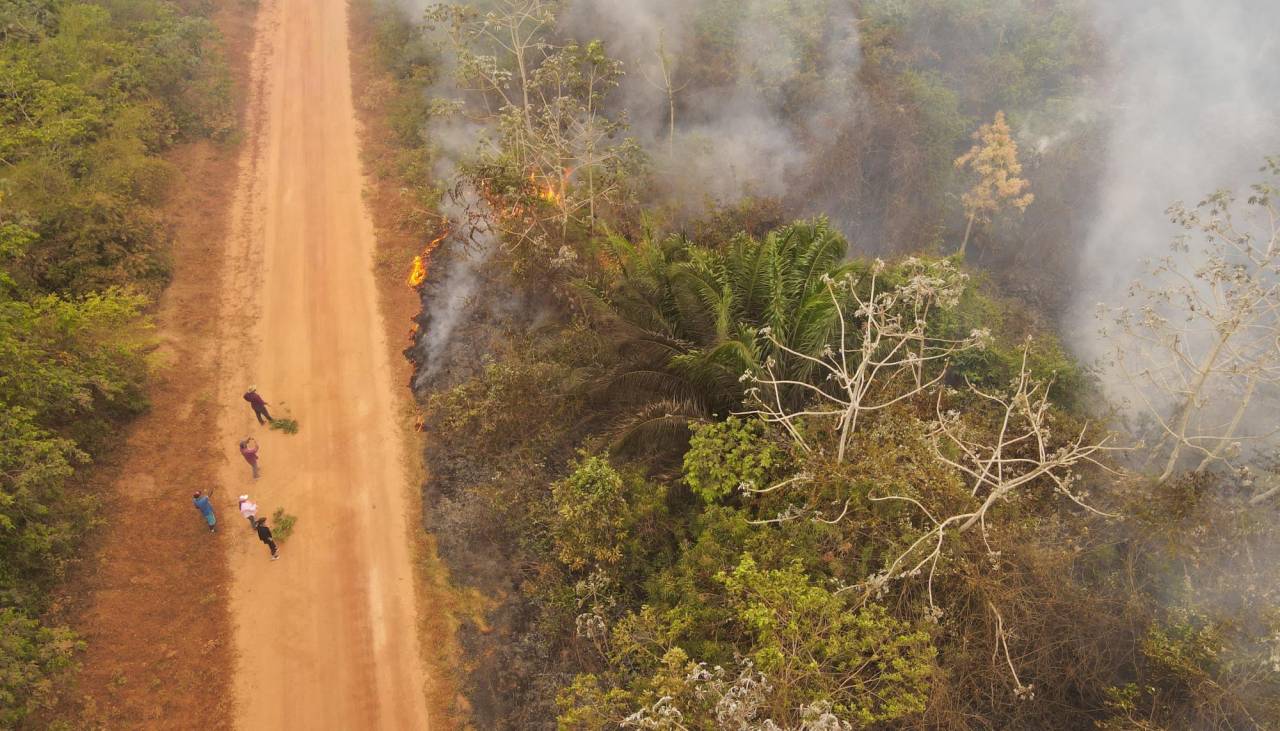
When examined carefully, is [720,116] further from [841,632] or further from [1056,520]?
[841,632]

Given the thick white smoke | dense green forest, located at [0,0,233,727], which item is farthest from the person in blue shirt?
the thick white smoke

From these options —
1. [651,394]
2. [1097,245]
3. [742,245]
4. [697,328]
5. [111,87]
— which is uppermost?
[111,87]

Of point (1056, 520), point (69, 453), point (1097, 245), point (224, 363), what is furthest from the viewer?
point (1097, 245)

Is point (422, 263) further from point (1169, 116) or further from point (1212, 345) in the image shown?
point (1169, 116)

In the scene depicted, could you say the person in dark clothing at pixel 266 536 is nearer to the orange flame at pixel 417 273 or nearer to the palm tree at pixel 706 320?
the palm tree at pixel 706 320

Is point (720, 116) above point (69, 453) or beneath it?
above

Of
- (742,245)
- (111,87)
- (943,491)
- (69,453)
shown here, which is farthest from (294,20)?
(943,491)

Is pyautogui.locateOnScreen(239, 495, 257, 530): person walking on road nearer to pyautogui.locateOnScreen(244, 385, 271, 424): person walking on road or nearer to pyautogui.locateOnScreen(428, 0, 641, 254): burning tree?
pyautogui.locateOnScreen(244, 385, 271, 424): person walking on road
